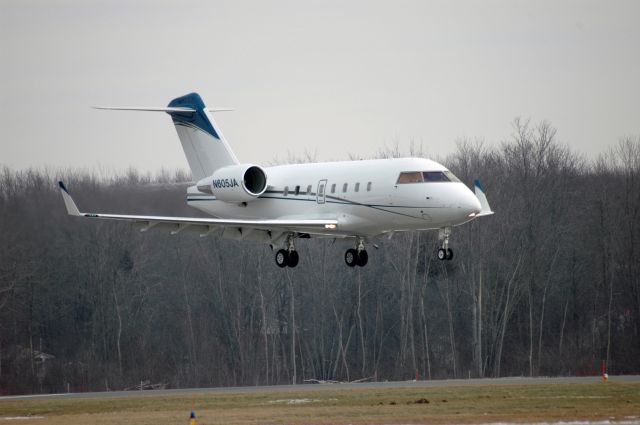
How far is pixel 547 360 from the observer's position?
62.7m

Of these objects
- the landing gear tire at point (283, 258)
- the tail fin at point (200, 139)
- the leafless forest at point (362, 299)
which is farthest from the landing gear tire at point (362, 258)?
the leafless forest at point (362, 299)

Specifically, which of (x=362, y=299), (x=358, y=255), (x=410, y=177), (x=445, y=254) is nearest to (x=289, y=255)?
(x=358, y=255)

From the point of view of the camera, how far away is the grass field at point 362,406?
28.3 m

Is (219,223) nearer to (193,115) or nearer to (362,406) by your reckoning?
(193,115)

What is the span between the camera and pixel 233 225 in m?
36.8

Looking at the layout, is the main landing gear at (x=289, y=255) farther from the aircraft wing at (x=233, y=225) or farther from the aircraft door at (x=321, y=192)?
the aircraft door at (x=321, y=192)

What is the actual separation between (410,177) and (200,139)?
9.26m

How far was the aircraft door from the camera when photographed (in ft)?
120

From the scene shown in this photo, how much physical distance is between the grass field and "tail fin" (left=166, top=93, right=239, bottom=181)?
766 centimetres

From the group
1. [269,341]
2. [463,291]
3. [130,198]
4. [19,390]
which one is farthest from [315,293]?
[130,198]

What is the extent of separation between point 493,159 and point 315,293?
41.1ft

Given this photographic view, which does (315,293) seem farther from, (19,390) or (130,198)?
(130,198)

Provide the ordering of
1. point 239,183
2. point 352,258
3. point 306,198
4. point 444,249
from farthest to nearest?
point 239,183 < point 352,258 < point 306,198 < point 444,249

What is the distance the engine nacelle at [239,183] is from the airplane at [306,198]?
31 mm
